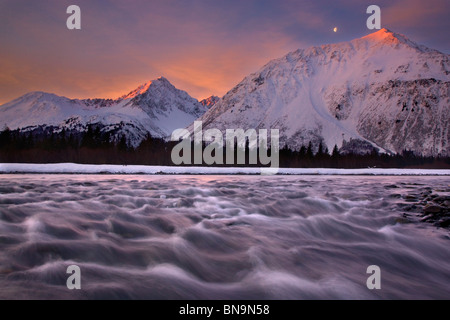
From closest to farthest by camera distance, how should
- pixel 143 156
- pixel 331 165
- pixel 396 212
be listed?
pixel 396 212 → pixel 143 156 → pixel 331 165

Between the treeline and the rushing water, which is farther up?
the treeline

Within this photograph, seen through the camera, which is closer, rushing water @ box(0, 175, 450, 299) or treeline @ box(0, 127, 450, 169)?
rushing water @ box(0, 175, 450, 299)

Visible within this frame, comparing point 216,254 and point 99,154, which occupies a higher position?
point 99,154

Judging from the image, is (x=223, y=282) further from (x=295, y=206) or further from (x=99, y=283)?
(x=295, y=206)

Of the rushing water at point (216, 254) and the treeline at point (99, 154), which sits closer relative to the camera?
the rushing water at point (216, 254)

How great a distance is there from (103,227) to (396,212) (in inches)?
435

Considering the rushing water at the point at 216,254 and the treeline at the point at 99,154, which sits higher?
the treeline at the point at 99,154

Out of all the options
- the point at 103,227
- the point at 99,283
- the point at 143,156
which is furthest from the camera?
the point at 143,156

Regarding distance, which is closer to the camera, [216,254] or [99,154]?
[216,254]

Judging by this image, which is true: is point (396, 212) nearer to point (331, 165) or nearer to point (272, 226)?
point (272, 226)

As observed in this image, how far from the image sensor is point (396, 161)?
461 feet

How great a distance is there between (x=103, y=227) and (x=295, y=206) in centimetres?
837

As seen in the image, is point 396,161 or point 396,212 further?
point 396,161
